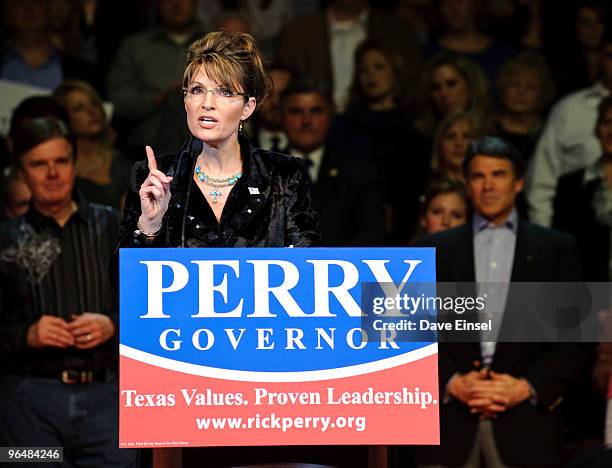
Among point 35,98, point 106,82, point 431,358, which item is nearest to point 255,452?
point 431,358

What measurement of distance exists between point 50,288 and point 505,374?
1763 millimetres

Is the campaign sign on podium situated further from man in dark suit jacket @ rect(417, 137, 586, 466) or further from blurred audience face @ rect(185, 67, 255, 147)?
man in dark suit jacket @ rect(417, 137, 586, 466)

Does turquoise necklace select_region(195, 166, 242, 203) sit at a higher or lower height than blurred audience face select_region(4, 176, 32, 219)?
lower

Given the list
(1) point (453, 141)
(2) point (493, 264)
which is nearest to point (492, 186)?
(2) point (493, 264)

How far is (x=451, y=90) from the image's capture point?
21.6 feet

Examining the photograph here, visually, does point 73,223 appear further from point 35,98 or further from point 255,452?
point 255,452

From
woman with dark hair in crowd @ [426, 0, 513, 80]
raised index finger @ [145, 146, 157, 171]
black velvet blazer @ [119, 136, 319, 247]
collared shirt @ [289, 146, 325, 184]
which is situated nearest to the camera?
raised index finger @ [145, 146, 157, 171]

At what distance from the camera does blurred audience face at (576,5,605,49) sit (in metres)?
7.02

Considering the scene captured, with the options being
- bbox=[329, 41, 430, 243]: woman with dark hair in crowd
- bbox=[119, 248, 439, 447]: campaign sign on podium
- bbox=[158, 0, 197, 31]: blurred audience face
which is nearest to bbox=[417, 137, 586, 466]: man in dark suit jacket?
bbox=[329, 41, 430, 243]: woman with dark hair in crowd

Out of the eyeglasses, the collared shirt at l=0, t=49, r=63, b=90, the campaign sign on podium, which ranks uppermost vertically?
the collared shirt at l=0, t=49, r=63, b=90

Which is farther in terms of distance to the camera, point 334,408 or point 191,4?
point 191,4

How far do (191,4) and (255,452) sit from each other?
3.93 metres

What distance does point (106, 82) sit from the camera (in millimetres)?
6906

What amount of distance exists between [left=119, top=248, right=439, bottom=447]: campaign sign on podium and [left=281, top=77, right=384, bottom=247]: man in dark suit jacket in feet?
8.28
